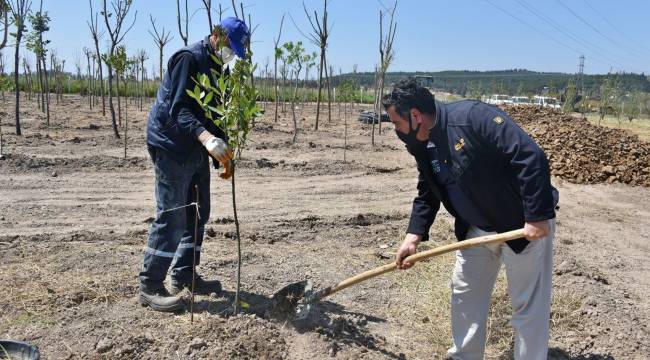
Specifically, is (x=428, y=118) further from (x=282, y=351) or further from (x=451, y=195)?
(x=282, y=351)

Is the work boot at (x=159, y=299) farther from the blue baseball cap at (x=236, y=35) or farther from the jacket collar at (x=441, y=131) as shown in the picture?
the jacket collar at (x=441, y=131)

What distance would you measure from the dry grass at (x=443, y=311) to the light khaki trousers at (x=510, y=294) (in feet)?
1.50

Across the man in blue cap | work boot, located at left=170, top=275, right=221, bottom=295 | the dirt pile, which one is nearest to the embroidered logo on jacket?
the man in blue cap

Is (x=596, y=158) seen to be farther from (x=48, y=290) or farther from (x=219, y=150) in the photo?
(x=48, y=290)

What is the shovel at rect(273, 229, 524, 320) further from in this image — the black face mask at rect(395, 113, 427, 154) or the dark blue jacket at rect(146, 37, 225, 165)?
the dark blue jacket at rect(146, 37, 225, 165)

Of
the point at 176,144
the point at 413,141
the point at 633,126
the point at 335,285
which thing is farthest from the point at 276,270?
the point at 633,126

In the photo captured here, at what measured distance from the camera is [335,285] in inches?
125

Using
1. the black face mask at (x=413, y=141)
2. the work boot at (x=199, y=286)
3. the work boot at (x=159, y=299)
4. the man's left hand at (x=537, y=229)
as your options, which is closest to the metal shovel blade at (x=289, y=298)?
the work boot at (x=199, y=286)

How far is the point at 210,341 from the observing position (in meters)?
3.13

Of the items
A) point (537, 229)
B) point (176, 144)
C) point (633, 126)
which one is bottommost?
point (633, 126)

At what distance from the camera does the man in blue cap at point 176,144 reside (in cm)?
319

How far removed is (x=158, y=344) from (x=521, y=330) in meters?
2.05

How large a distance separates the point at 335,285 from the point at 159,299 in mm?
1173

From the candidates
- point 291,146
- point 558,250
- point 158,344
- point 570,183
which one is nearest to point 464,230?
Result: point 158,344
